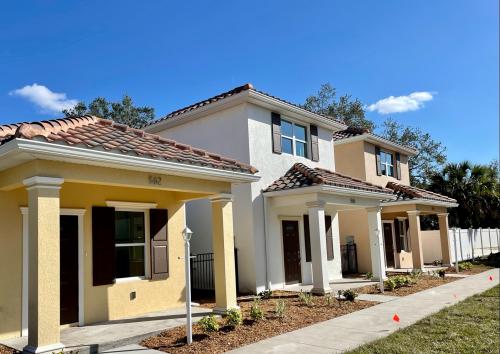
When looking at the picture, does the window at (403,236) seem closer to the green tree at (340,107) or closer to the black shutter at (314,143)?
the black shutter at (314,143)

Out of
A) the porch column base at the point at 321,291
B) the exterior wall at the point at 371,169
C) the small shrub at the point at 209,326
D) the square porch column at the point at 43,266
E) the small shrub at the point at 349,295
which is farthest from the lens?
the exterior wall at the point at 371,169

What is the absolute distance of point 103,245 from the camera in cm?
985

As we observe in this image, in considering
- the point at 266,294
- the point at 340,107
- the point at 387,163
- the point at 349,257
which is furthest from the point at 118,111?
the point at 266,294

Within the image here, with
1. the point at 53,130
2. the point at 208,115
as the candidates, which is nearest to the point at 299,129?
the point at 208,115

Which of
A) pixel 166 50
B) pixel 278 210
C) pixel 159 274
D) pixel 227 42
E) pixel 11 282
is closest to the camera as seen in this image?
pixel 11 282

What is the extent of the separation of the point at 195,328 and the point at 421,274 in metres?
11.9

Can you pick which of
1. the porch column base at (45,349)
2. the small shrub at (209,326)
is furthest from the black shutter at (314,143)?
the porch column base at (45,349)

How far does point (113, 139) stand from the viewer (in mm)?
8406

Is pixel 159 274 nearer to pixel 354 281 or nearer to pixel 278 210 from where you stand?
pixel 278 210

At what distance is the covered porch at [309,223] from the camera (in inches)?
520

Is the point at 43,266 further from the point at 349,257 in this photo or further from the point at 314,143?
the point at 349,257

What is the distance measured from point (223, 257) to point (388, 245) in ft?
45.7

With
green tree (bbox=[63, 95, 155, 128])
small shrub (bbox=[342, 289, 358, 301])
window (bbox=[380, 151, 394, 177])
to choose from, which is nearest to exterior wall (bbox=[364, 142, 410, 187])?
window (bbox=[380, 151, 394, 177])

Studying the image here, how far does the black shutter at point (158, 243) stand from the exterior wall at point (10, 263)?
3193 mm
